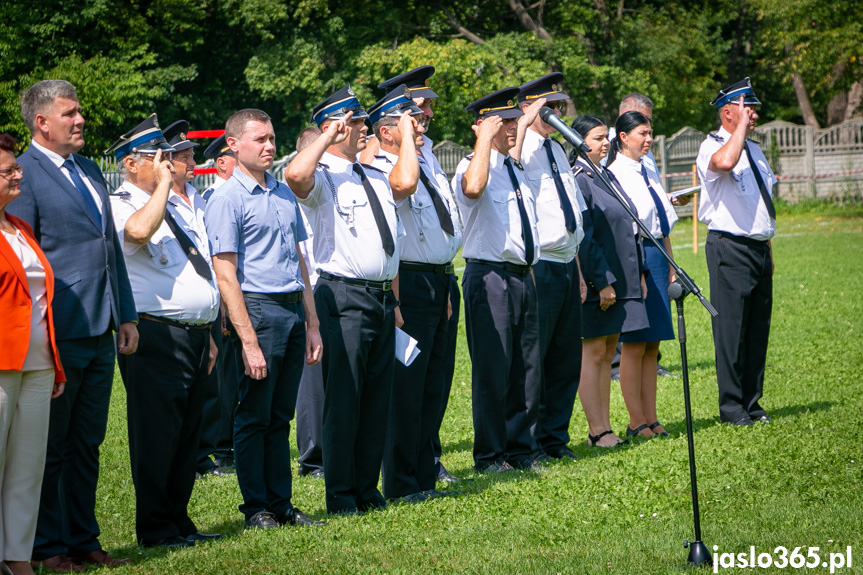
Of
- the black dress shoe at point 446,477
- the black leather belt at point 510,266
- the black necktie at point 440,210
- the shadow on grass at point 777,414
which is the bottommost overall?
the shadow on grass at point 777,414

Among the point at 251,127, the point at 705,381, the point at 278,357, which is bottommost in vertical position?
the point at 705,381

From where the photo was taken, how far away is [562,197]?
7594 millimetres

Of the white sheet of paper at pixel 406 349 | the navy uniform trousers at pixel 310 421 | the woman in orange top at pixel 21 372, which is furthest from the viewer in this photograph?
the navy uniform trousers at pixel 310 421

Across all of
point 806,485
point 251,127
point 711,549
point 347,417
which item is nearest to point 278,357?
point 347,417

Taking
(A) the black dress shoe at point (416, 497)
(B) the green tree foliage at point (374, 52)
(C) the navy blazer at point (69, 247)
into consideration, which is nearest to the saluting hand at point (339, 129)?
(C) the navy blazer at point (69, 247)

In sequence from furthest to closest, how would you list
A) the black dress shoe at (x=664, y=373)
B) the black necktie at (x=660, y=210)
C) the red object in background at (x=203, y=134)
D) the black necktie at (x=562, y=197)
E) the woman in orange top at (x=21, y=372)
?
the red object in background at (x=203, y=134) < the black dress shoe at (x=664, y=373) < the black necktie at (x=660, y=210) < the black necktie at (x=562, y=197) < the woman in orange top at (x=21, y=372)

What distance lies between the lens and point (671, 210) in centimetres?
831

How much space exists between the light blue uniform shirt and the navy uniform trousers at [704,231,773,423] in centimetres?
405

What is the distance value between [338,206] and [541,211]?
84.5 inches

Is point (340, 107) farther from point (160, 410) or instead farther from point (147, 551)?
point (147, 551)

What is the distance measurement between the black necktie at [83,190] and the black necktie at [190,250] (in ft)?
1.44

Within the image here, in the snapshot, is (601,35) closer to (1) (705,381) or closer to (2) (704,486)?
(1) (705,381)

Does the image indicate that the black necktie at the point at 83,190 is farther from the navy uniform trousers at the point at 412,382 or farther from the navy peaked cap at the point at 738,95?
the navy peaked cap at the point at 738,95

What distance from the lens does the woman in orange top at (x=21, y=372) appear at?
4.54 metres
